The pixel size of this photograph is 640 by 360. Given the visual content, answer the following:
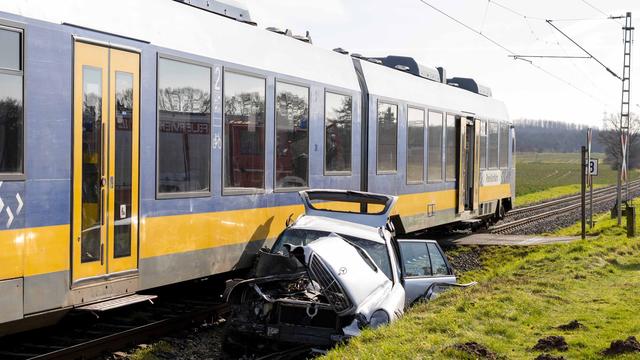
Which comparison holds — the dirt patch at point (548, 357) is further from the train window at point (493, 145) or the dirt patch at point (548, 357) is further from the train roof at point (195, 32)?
the train window at point (493, 145)

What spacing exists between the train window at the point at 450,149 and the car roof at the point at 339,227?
29.1 feet

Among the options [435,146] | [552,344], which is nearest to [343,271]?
[552,344]

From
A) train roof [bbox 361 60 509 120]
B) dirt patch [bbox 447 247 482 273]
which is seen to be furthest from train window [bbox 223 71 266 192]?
dirt patch [bbox 447 247 482 273]

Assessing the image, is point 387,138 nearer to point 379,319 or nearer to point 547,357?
point 379,319

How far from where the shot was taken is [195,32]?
32.9 feet

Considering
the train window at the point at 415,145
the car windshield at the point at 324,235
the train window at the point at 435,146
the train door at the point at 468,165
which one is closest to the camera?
the car windshield at the point at 324,235

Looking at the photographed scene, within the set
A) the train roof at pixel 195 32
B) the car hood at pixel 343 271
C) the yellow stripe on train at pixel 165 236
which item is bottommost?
the car hood at pixel 343 271

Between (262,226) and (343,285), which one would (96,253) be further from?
(262,226)

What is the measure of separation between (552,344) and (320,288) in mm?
2320

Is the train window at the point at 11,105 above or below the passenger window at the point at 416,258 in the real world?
above

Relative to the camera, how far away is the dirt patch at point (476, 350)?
742cm

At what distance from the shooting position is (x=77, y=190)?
7.94m

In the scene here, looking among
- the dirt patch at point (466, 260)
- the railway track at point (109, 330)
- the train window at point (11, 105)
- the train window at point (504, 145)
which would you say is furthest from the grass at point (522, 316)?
the train window at point (504, 145)

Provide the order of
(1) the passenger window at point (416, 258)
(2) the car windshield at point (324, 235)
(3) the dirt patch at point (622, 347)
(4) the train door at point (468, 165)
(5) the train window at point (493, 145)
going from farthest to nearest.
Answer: (5) the train window at point (493, 145), (4) the train door at point (468, 165), (1) the passenger window at point (416, 258), (2) the car windshield at point (324, 235), (3) the dirt patch at point (622, 347)
